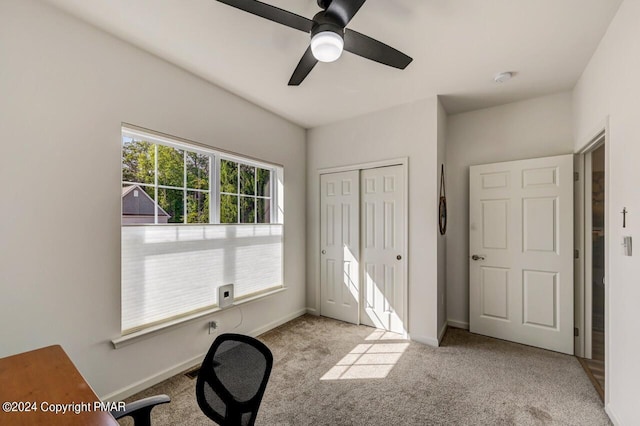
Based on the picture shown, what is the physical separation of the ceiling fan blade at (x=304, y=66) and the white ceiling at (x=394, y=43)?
29 cm

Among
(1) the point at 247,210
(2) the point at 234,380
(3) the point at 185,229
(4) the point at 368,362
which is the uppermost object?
(1) the point at 247,210

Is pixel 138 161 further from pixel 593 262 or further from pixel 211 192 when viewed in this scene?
pixel 593 262

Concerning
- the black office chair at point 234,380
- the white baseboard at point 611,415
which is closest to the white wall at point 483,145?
the white baseboard at point 611,415

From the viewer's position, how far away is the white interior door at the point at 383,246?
327 centimetres

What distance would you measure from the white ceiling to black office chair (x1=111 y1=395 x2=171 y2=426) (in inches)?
84.4

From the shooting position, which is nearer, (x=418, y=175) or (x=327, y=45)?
(x=327, y=45)

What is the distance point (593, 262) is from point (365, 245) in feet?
7.53

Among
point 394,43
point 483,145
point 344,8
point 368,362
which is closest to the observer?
point 344,8

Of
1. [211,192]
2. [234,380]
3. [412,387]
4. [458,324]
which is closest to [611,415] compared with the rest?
[412,387]

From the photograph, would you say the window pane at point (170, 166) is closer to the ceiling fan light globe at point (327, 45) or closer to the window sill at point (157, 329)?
the window sill at point (157, 329)

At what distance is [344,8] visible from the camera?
1.40 meters

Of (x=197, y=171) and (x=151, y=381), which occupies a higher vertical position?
(x=197, y=171)

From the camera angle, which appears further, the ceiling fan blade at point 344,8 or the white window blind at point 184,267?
the white window blind at point 184,267

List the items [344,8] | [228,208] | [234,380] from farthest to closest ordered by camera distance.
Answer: [228,208]
[344,8]
[234,380]
